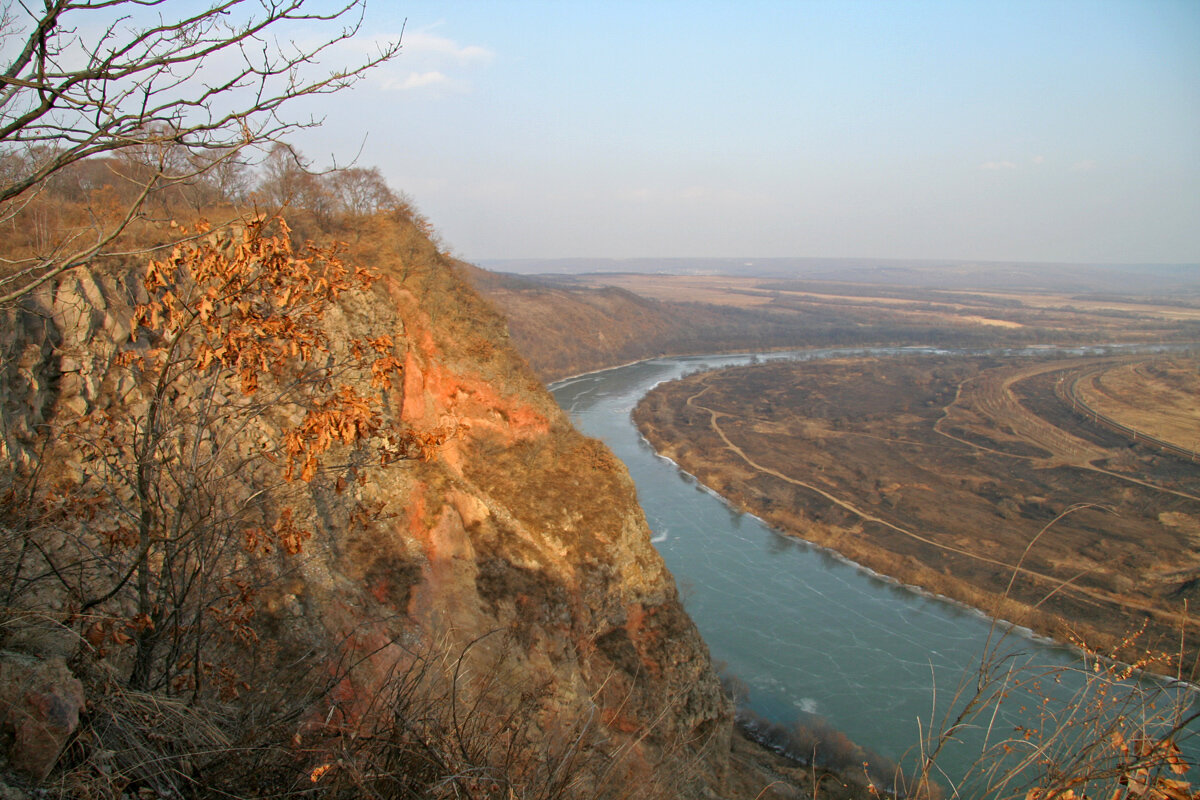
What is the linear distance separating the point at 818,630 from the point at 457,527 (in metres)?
13.9

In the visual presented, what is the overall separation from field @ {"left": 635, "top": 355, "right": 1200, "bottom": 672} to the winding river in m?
1.43

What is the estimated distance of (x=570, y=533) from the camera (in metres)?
12.1

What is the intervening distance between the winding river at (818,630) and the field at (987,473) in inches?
56.3

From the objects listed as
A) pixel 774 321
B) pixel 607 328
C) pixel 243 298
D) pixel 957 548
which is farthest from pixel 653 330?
pixel 243 298

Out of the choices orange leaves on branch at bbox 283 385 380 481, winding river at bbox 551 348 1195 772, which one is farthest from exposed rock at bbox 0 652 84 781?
winding river at bbox 551 348 1195 772

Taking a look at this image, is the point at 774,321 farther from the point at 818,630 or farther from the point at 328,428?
the point at 328,428

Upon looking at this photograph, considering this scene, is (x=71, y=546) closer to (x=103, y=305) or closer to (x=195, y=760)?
(x=103, y=305)

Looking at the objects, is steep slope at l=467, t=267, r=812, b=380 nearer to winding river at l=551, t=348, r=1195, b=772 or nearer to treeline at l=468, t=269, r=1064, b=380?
treeline at l=468, t=269, r=1064, b=380

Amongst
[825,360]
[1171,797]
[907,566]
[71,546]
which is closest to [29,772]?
[1171,797]

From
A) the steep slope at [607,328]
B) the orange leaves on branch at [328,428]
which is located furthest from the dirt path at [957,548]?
the steep slope at [607,328]

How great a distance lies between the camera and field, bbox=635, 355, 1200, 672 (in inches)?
900

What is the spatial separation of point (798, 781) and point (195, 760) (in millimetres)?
13601

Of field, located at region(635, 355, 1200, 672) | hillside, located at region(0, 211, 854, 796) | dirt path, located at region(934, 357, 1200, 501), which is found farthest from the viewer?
dirt path, located at region(934, 357, 1200, 501)

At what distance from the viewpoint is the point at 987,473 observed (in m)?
34.4
